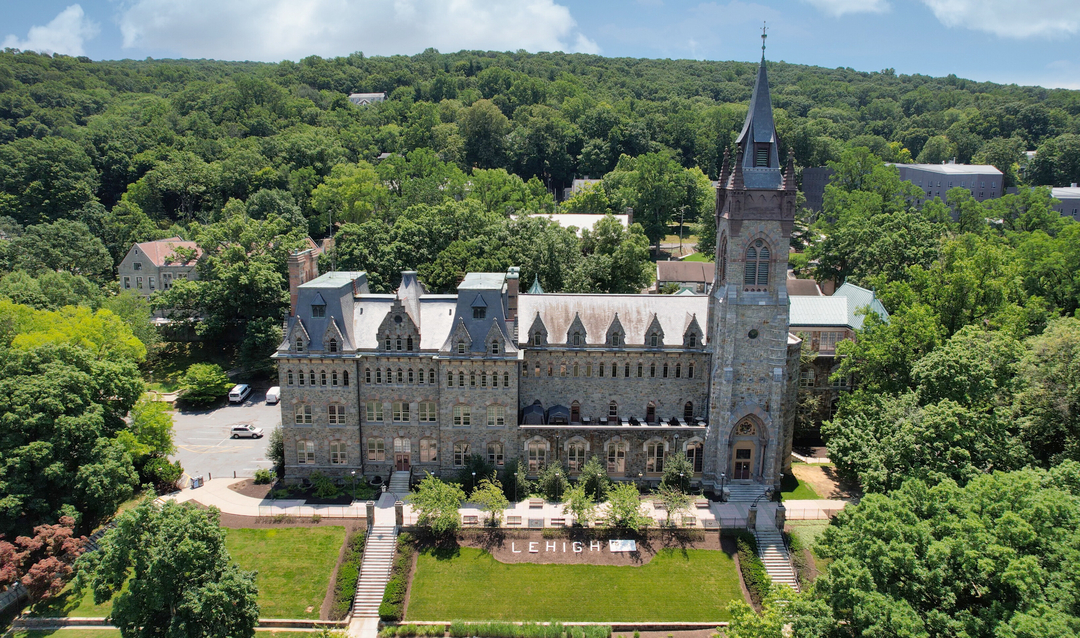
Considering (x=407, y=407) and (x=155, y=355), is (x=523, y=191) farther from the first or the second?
(x=407, y=407)

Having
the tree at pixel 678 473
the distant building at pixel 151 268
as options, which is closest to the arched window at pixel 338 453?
the tree at pixel 678 473

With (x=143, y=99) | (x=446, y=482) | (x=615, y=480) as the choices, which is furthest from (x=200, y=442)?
(x=143, y=99)

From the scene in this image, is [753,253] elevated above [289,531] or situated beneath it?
elevated above

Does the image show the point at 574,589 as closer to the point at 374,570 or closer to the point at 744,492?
the point at 374,570

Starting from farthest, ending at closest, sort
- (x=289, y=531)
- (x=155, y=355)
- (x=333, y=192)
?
1. (x=333, y=192)
2. (x=155, y=355)
3. (x=289, y=531)

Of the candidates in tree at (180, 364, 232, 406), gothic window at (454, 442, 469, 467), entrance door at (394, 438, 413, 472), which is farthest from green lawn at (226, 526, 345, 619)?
tree at (180, 364, 232, 406)

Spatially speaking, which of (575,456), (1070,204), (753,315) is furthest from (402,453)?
(1070,204)

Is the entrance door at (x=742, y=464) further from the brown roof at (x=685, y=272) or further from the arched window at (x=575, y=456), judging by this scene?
the brown roof at (x=685, y=272)

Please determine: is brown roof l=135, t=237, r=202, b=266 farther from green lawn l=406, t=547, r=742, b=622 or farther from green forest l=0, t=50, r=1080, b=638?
green lawn l=406, t=547, r=742, b=622
